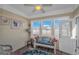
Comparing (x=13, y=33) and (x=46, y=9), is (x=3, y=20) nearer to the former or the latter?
(x=13, y=33)

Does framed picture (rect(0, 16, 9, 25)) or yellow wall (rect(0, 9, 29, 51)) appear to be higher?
framed picture (rect(0, 16, 9, 25))

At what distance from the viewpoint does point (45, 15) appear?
174 centimetres

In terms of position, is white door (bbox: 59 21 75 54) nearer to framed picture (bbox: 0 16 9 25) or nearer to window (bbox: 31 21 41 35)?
window (bbox: 31 21 41 35)

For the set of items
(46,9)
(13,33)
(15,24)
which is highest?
(46,9)

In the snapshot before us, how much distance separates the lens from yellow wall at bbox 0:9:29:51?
5.55 ft

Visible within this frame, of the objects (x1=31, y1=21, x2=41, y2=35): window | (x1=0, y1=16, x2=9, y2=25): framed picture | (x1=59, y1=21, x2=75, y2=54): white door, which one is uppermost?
(x1=0, y1=16, x2=9, y2=25): framed picture

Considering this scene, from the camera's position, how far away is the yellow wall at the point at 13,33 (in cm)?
169

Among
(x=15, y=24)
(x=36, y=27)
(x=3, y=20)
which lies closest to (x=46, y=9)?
(x=36, y=27)

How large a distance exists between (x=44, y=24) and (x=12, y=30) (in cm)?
47

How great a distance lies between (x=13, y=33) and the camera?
173 centimetres

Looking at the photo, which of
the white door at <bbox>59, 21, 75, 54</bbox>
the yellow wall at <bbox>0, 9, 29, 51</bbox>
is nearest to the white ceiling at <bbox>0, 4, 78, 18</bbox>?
the yellow wall at <bbox>0, 9, 29, 51</bbox>

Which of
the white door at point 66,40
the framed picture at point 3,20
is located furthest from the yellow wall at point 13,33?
the white door at point 66,40

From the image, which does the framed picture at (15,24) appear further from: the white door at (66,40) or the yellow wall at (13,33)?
the white door at (66,40)
